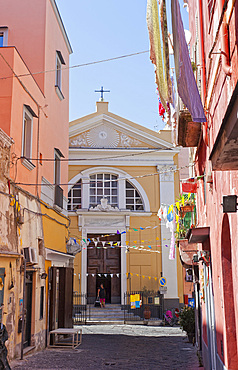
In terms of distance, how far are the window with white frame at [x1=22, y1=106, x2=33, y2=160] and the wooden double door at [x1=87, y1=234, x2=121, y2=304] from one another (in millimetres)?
10907

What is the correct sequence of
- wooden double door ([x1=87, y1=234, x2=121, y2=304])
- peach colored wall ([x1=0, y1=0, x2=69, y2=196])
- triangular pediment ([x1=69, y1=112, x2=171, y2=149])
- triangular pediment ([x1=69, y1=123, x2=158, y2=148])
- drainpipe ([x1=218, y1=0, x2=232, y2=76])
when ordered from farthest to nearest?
triangular pediment ([x1=69, y1=123, x2=158, y2=148]) < triangular pediment ([x1=69, y1=112, x2=171, y2=149]) < wooden double door ([x1=87, y1=234, x2=121, y2=304]) < peach colored wall ([x1=0, y1=0, x2=69, y2=196]) < drainpipe ([x1=218, y1=0, x2=232, y2=76])

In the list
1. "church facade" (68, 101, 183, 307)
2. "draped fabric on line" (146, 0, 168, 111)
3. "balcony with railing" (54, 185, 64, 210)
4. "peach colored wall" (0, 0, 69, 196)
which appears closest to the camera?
"draped fabric on line" (146, 0, 168, 111)

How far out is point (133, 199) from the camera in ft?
73.3

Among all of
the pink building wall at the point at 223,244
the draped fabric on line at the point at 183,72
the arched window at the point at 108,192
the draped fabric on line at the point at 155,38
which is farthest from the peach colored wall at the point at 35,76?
the arched window at the point at 108,192

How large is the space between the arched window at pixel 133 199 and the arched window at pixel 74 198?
7.98 ft

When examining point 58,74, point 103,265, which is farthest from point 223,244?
point 103,265

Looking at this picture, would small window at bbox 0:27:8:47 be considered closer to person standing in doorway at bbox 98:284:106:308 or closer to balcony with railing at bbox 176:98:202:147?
balcony with railing at bbox 176:98:202:147

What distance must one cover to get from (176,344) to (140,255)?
8.11m

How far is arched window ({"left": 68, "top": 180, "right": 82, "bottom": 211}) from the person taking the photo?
72.7 feet

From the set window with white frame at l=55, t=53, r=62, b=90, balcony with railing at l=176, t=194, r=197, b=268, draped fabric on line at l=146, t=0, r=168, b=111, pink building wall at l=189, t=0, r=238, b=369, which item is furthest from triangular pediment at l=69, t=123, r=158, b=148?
draped fabric on line at l=146, t=0, r=168, b=111

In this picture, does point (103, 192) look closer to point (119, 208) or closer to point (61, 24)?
point (119, 208)

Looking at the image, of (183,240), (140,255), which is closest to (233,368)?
(183,240)

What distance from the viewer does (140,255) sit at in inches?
842

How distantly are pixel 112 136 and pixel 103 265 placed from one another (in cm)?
657
